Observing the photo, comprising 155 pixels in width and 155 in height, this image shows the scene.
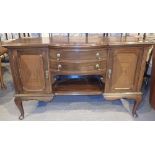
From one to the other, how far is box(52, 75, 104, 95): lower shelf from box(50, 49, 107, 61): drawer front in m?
0.35

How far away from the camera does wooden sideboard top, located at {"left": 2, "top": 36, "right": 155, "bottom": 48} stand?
135 centimetres

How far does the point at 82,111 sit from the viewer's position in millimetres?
1797

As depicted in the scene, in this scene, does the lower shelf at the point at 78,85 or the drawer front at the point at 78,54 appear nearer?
the drawer front at the point at 78,54

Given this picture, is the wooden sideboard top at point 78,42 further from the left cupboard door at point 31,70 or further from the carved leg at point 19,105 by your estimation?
the carved leg at point 19,105

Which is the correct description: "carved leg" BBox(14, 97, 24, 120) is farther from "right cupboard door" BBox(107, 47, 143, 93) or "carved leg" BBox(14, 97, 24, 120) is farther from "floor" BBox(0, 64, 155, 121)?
"right cupboard door" BBox(107, 47, 143, 93)

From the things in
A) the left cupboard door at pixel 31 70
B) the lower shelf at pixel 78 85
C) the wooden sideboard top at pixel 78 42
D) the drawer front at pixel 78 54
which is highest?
the wooden sideboard top at pixel 78 42

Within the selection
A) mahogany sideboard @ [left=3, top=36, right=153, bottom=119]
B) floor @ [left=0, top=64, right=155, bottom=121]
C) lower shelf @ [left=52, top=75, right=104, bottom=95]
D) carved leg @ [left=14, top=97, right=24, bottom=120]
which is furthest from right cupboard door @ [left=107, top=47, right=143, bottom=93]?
carved leg @ [left=14, top=97, right=24, bottom=120]

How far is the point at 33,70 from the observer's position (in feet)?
4.83

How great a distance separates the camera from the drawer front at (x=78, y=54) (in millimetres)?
1392

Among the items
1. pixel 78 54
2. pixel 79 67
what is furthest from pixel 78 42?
pixel 79 67

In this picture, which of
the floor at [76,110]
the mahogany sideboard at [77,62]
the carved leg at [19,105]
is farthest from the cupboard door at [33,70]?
the floor at [76,110]

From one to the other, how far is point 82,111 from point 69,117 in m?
0.16

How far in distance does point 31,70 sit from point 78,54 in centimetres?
40
